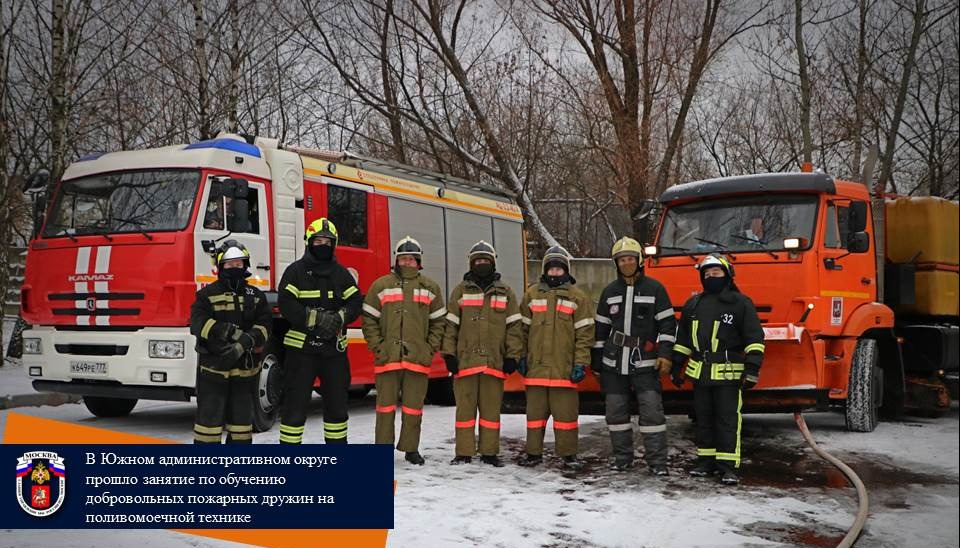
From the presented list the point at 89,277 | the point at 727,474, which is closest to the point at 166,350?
the point at 89,277

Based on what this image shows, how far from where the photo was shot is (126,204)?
895 cm

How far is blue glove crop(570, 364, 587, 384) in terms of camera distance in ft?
23.8

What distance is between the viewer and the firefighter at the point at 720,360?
6805 mm

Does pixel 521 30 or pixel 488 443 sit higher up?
pixel 521 30

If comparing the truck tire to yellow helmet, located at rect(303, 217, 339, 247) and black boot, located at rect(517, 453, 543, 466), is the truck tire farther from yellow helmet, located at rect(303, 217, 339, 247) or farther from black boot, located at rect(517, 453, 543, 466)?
yellow helmet, located at rect(303, 217, 339, 247)

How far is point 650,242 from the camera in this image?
932 cm

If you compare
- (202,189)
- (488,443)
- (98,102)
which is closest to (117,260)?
(202,189)

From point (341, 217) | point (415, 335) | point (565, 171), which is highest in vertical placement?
point (565, 171)

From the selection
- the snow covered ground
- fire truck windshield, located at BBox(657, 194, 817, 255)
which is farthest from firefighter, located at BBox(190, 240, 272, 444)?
fire truck windshield, located at BBox(657, 194, 817, 255)

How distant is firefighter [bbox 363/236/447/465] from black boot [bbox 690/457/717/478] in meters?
2.25

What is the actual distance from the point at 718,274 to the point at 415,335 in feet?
8.20

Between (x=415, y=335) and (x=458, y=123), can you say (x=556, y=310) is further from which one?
(x=458, y=123)

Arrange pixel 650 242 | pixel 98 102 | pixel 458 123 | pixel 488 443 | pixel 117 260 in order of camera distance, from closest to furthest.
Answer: pixel 488 443 < pixel 117 260 < pixel 650 242 < pixel 98 102 < pixel 458 123

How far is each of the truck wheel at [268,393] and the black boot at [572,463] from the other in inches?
130
